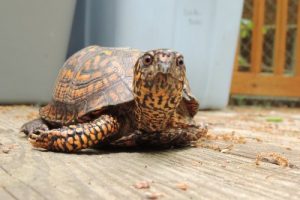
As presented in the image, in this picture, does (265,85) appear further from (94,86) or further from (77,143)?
(77,143)

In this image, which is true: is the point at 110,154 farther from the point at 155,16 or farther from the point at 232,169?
the point at 155,16

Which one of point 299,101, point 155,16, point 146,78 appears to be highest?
point 155,16

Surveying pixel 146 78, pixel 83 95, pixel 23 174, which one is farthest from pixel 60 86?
pixel 23 174

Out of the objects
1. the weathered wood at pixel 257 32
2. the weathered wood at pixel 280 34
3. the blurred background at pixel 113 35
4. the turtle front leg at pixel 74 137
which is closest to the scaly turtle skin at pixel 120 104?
the turtle front leg at pixel 74 137

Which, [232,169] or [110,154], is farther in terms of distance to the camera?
[110,154]

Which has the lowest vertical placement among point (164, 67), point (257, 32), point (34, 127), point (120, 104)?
point (34, 127)

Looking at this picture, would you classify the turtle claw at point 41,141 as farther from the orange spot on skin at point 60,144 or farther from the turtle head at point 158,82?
the turtle head at point 158,82

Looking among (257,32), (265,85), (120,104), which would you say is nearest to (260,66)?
(265,85)
